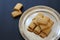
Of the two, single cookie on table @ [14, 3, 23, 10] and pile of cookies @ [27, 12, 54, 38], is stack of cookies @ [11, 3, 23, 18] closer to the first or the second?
single cookie on table @ [14, 3, 23, 10]

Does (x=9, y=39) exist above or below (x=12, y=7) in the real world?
below

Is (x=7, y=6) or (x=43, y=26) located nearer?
(x=43, y=26)

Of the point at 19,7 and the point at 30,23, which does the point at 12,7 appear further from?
the point at 30,23

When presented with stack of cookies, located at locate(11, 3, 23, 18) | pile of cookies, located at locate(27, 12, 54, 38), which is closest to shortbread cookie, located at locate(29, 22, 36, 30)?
pile of cookies, located at locate(27, 12, 54, 38)

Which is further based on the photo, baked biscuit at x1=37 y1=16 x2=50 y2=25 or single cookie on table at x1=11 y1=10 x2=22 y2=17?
single cookie on table at x1=11 y1=10 x2=22 y2=17

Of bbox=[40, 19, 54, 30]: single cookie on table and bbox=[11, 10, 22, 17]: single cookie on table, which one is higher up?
bbox=[40, 19, 54, 30]: single cookie on table

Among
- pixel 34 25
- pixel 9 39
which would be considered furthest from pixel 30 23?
pixel 9 39
